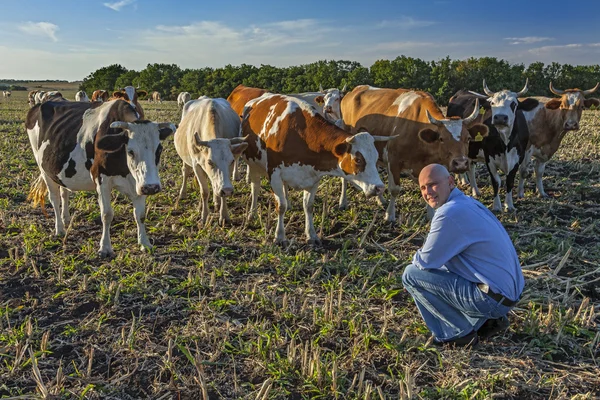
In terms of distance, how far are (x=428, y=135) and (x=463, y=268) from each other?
3.59 meters

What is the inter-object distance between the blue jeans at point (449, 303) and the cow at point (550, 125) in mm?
6016

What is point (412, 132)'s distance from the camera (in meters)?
7.71

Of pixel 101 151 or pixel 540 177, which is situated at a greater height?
pixel 101 151

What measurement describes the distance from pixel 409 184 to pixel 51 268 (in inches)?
266

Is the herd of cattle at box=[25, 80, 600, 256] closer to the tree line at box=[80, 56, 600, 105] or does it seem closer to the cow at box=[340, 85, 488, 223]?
the cow at box=[340, 85, 488, 223]

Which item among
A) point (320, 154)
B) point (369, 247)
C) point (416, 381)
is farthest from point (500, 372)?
point (320, 154)

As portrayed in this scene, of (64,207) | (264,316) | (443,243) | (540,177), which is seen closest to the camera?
(443,243)

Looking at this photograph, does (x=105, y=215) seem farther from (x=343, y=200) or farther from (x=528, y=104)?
(x=528, y=104)

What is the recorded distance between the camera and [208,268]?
18.5 ft

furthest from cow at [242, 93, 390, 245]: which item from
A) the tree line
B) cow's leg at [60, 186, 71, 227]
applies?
the tree line

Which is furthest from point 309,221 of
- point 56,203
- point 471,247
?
point 56,203

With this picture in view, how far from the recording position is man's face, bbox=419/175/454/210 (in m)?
3.74

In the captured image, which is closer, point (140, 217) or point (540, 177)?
point (140, 217)

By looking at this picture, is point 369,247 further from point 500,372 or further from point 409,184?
point 409,184
